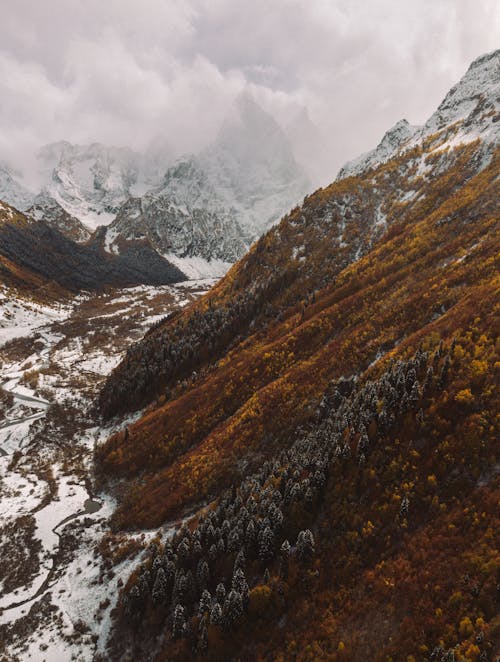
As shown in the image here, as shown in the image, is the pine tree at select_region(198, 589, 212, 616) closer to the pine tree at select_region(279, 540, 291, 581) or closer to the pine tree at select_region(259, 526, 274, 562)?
the pine tree at select_region(259, 526, 274, 562)

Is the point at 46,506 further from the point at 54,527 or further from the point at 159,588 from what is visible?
the point at 159,588

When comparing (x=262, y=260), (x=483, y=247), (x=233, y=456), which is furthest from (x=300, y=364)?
(x=262, y=260)

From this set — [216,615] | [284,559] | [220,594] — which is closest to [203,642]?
[216,615]

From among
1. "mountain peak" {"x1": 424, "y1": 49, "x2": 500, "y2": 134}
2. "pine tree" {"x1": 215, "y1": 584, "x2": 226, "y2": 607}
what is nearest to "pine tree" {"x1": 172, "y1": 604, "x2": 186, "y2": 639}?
"pine tree" {"x1": 215, "y1": 584, "x2": 226, "y2": 607}

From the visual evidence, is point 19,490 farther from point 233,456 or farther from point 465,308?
point 465,308

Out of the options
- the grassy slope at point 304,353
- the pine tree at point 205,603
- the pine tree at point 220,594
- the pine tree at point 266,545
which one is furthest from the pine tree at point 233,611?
the grassy slope at point 304,353

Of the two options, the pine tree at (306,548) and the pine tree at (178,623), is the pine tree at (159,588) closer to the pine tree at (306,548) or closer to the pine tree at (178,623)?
the pine tree at (178,623)

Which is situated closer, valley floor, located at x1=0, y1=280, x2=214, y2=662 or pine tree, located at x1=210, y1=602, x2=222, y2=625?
pine tree, located at x1=210, y1=602, x2=222, y2=625
